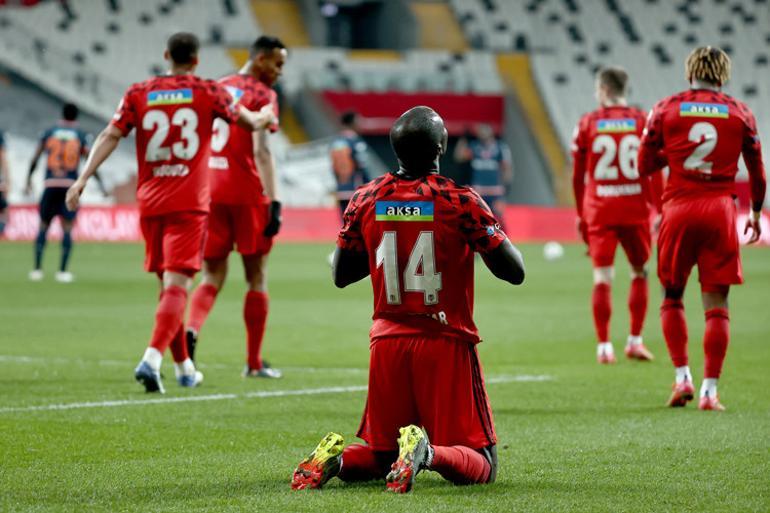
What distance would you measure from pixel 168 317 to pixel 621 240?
4161 millimetres

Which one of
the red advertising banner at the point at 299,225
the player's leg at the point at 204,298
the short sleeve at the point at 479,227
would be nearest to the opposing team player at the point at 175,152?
the player's leg at the point at 204,298

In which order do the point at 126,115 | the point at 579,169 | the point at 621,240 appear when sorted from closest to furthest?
the point at 126,115
the point at 579,169
the point at 621,240

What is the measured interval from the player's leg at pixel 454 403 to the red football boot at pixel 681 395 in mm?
2836

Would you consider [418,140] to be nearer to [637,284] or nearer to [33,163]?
[637,284]

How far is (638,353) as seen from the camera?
10.7 meters

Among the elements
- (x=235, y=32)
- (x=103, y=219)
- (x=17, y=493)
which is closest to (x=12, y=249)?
(x=103, y=219)

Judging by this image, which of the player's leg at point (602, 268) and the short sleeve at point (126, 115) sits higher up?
the short sleeve at point (126, 115)

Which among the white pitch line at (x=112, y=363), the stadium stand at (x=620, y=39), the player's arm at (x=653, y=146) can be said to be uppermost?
the stadium stand at (x=620, y=39)

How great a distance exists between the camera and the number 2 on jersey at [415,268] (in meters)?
5.27

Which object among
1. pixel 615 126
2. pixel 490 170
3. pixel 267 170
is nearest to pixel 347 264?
pixel 267 170

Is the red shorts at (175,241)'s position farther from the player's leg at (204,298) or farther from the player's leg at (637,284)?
the player's leg at (637,284)

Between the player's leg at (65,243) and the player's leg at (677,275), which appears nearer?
the player's leg at (677,275)

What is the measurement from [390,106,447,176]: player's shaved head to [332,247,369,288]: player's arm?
0.39 metres

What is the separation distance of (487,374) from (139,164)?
2.91 m
